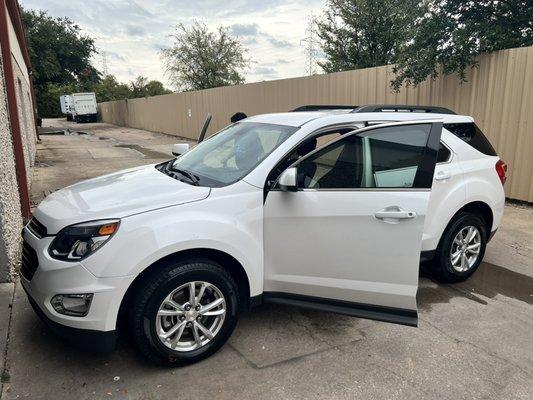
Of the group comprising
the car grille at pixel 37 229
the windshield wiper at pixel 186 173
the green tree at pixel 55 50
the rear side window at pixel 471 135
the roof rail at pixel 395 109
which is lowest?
the car grille at pixel 37 229

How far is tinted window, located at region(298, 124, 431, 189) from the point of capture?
3.23 metres

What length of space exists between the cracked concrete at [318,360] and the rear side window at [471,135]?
151 cm

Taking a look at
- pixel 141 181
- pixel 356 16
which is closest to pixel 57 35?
pixel 356 16

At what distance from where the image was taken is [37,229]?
3.13 meters

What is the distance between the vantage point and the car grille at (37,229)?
2.99 m

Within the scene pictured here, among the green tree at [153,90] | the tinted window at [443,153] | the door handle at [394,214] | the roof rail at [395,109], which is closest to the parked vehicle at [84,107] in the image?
the green tree at [153,90]

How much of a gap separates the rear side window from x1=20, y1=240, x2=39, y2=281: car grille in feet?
12.4

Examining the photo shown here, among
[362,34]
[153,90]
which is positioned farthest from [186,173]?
[153,90]

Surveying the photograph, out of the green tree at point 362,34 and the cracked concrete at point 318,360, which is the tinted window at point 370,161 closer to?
the cracked concrete at point 318,360

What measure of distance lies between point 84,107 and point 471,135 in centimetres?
4721

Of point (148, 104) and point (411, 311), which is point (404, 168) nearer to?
point (411, 311)

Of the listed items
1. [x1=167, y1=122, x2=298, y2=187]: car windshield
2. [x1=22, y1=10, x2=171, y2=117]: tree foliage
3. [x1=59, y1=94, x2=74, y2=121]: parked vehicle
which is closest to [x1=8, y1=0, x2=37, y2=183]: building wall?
[x1=167, y1=122, x2=298, y2=187]: car windshield

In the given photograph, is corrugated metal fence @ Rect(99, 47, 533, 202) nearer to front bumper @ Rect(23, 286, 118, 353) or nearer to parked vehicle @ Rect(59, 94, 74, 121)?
front bumper @ Rect(23, 286, 118, 353)

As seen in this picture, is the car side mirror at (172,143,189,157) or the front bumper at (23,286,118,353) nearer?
the front bumper at (23,286,118,353)
